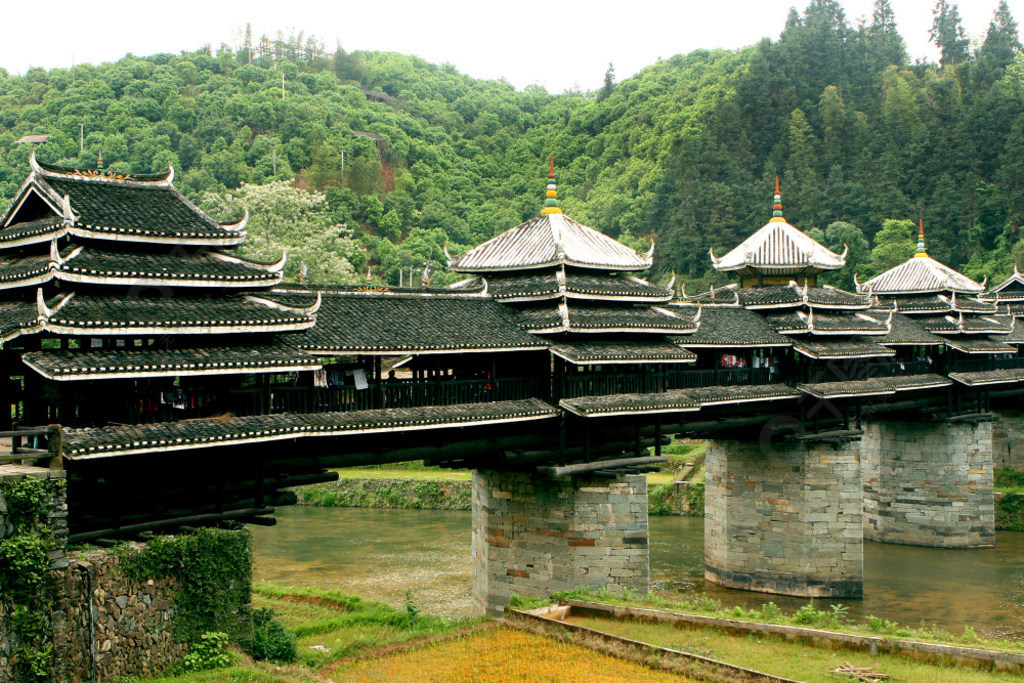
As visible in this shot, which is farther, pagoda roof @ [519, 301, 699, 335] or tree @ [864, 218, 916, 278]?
tree @ [864, 218, 916, 278]

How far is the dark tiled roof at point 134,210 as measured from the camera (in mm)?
17172

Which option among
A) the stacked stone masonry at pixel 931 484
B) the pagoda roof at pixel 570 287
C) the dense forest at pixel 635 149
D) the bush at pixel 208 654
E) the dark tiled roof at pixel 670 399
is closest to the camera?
the bush at pixel 208 654

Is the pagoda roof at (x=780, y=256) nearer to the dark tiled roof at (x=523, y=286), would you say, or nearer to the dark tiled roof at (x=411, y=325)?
the dark tiled roof at (x=523, y=286)

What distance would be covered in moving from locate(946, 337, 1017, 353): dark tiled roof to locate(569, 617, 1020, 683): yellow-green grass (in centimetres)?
2314

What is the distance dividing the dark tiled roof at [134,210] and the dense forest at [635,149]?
3645 cm

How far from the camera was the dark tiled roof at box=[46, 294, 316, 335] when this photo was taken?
15.4 metres

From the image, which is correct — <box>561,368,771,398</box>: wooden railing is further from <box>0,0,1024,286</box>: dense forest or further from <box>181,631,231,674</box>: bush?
<box>0,0,1024,286</box>: dense forest

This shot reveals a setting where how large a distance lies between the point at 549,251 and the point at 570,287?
1.54 m

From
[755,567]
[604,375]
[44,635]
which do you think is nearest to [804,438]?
[755,567]

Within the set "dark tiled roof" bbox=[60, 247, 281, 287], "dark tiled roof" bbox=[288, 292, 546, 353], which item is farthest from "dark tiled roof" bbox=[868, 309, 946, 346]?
"dark tiled roof" bbox=[60, 247, 281, 287]

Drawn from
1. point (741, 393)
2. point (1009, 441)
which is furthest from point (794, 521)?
point (1009, 441)

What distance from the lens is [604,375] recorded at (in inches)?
975

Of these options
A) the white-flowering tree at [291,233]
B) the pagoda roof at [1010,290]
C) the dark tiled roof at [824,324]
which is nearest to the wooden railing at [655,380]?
the dark tiled roof at [824,324]

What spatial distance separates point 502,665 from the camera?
18500 millimetres
